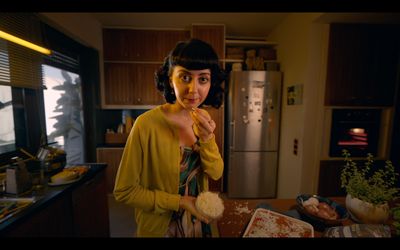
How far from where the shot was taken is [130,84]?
2182 millimetres

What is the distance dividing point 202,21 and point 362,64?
5.39 ft

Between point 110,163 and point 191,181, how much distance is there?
5.64 feet

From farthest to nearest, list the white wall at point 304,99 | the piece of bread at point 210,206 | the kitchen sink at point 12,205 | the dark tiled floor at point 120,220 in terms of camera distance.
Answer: the white wall at point 304,99, the dark tiled floor at point 120,220, the kitchen sink at point 12,205, the piece of bread at point 210,206

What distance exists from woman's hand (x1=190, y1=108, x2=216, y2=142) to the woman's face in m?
0.03

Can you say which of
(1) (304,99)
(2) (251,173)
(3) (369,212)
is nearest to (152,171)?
(3) (369,212)

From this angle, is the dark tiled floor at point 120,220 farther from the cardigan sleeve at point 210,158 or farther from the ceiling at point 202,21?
the ceiling at point 202,21

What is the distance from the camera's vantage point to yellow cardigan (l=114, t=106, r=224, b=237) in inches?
16.3

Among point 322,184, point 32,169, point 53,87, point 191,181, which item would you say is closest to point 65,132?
point 53,87

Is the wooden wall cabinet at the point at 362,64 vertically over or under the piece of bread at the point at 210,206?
over

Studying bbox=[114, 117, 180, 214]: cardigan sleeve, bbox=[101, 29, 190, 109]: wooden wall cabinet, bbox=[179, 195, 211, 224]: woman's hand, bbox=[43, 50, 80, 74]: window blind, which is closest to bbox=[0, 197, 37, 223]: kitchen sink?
bbox=[114, 117, 180, 214]: cardigan sleeve

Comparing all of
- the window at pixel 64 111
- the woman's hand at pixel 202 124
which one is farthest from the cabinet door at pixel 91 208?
the woman's hand at pixel 202 124

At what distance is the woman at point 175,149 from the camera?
1.31 ft
